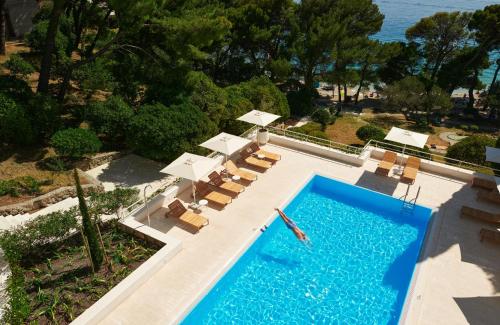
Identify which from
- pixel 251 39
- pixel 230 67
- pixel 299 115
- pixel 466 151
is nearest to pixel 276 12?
pixel 251 39

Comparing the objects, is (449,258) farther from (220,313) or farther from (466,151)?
(466,151)

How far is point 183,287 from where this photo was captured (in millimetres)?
10203

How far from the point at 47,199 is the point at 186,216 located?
5462 mm

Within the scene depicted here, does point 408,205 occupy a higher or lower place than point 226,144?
lower

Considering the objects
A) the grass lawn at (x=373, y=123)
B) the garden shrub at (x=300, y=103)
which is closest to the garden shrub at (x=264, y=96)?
the grass lawn at (x=373, y=123)

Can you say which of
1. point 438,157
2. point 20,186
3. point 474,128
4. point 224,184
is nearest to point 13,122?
point 20,186

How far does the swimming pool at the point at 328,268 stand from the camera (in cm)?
1007

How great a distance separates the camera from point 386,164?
1658 centimetres

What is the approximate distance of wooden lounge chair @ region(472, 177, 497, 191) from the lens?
15231 mm

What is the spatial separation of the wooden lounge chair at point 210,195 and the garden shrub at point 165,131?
3.15 m

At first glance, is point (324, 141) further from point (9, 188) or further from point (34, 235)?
point (9, 188)

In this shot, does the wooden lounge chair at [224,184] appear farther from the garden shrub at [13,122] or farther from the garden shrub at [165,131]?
the garden shrub at [13,122]

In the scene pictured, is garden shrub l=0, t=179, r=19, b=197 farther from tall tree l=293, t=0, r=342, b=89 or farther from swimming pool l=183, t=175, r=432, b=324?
tall tree l=293, t=0, r=342, b=89

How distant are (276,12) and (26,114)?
25.9m
